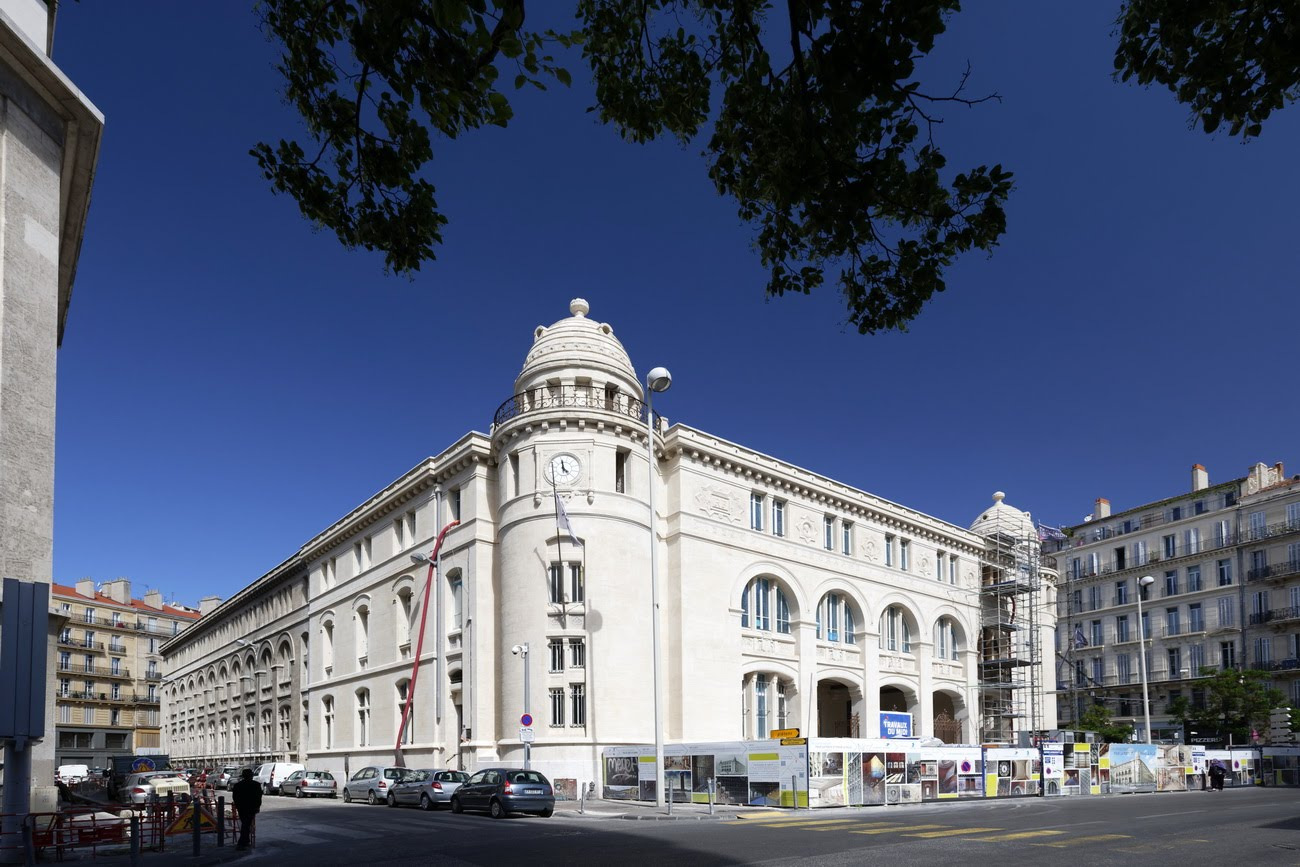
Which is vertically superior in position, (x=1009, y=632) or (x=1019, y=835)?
(x=1009, y=632)

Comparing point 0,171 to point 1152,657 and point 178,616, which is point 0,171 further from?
point 178,616

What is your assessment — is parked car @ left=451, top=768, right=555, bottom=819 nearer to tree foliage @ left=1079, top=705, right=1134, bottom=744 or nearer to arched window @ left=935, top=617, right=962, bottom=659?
arched window @ left=935, top=617, right=962, bottom=659

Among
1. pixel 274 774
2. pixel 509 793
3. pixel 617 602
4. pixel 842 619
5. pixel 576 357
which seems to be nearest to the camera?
pixel 509 793

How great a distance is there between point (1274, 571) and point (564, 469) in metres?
44.4

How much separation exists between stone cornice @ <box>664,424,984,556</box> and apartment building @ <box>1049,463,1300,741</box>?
1509 centimetres

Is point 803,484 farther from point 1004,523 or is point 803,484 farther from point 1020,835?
point 1020,835

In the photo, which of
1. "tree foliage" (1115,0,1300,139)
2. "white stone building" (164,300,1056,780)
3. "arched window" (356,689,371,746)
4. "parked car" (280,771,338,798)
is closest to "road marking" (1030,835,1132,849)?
"tree foliage" (1115,0,1300,139)

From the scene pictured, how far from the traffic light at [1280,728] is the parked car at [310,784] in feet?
162

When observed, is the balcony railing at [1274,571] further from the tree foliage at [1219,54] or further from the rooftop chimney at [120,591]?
the rooftop chimney at [120,591]

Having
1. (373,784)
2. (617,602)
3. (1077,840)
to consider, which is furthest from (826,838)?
(373,784)

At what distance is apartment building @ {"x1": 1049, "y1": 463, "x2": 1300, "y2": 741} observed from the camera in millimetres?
58656

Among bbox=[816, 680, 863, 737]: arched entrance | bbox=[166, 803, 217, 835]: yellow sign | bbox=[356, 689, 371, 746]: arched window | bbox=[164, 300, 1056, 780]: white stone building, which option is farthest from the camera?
bbox=[816, 680, 863, 737]: arched entrance

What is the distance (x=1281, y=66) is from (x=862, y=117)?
2.66 metres

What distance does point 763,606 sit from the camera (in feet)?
137
